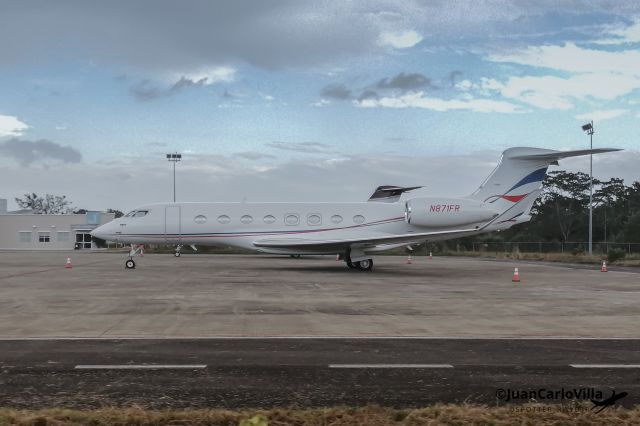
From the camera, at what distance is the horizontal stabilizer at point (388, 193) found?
47.2m

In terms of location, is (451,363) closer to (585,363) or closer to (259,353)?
(585,363)

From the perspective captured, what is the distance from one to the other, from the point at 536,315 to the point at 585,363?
455cm

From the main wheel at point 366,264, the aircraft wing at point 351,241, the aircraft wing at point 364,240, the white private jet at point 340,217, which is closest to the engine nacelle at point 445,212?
the white private jet at point 340,217

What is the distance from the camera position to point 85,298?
13805mm

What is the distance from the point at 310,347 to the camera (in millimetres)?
8000

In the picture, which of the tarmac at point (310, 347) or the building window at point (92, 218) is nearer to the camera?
the tarmac at point (310, 347)

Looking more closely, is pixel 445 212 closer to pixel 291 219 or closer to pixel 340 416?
pixel 291 219

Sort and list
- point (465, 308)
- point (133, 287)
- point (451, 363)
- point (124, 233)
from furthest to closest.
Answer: point (124, 233) < point (133, 287) < point (465, 308) < point (451, 363)

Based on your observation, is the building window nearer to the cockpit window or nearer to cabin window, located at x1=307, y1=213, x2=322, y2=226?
the cockpit window

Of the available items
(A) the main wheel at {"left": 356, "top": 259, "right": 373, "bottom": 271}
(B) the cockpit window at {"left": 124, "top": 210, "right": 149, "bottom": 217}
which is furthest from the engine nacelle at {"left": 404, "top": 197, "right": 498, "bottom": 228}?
(B) the cockpit window at {"left": 124, "top": 210, "right": 149, "bottom": 217}

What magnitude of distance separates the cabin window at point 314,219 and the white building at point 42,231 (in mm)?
50294

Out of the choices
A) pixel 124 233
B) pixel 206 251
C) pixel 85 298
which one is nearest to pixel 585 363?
pixel 85 298

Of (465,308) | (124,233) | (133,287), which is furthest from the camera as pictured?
(124,233)

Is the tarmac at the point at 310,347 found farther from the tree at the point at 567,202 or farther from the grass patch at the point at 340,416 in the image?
the tree at the point at 567,202
